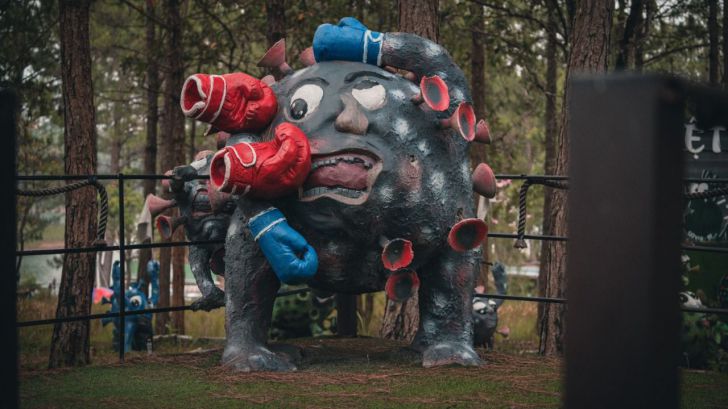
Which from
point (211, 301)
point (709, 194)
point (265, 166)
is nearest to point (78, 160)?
point (211, 301)

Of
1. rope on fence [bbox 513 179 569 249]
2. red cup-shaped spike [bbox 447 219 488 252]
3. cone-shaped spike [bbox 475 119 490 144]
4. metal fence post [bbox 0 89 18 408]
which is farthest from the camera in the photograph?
rope on fence [bbox 513 179 569 249]

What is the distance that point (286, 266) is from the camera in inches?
221

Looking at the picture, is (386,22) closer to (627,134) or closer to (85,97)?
(85,97)

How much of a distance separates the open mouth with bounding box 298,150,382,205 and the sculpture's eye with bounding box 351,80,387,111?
35 centimetres

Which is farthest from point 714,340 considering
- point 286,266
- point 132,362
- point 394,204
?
point 132,362

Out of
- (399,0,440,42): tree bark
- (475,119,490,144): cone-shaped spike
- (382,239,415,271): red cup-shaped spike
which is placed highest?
(399,0,440,42): tree bark

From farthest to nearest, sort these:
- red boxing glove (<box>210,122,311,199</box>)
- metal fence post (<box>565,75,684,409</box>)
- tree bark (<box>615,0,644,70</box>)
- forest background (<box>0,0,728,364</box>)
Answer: forest background (<box>0,0,728,364</box>), tree bark (<box>615,0,644,70</box>), red boxing glove (<box>210,122,311,199</box>), metal fence post (<box>565,75,684,409</box>)

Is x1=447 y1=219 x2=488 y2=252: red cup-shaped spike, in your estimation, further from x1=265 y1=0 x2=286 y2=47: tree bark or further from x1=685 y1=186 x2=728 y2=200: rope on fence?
x1=265 y1=0 x2=286 y2=47: tree bark

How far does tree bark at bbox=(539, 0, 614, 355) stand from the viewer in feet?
25.2

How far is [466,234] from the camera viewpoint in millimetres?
5887

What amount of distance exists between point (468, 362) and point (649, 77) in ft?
13.5

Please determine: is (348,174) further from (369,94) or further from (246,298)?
(246,298)

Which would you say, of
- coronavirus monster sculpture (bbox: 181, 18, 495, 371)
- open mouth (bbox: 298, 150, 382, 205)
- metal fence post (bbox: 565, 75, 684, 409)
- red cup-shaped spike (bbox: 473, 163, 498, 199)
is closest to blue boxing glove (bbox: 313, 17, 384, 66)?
coronavirus monster sculpture (bbox: 181, 18, 495, 371)

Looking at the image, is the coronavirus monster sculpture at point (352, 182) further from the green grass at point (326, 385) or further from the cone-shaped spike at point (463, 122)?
the green grass at point (326, 385)
